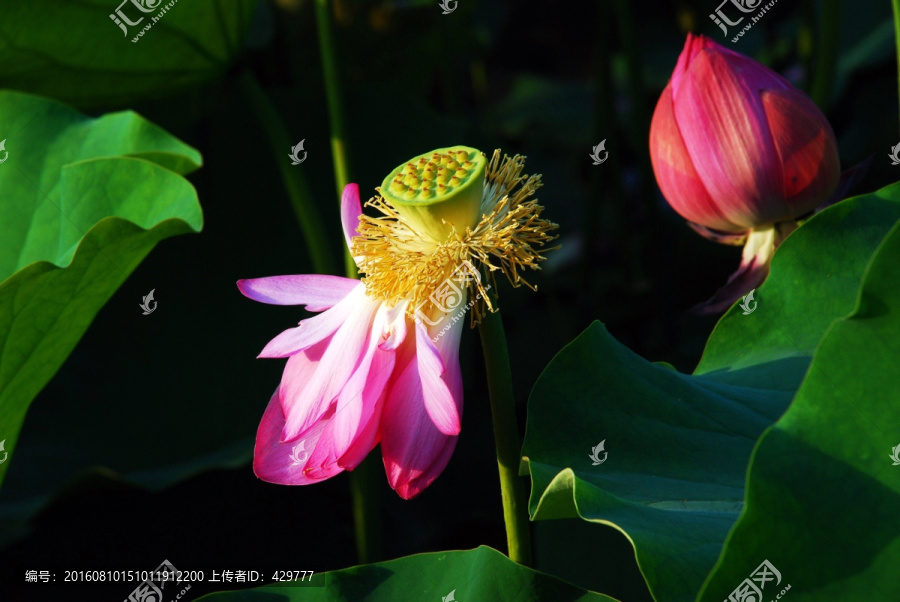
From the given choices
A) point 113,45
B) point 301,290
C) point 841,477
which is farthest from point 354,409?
point 113,45

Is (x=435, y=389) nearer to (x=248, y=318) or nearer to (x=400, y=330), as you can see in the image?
(x=400, y=330)

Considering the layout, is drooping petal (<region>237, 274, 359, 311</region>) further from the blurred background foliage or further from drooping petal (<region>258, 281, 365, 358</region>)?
the blurred background foliage

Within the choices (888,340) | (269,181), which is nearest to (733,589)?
(888,340)

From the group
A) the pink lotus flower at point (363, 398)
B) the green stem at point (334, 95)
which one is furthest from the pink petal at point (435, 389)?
the green stem at point (334, 95)

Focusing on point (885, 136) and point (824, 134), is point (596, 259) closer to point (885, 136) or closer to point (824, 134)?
point (885, 136)

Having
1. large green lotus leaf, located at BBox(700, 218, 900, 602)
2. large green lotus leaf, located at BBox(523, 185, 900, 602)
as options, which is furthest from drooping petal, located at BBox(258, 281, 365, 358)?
large green lotus leaf, located at BBox(700, 218, 900, 602)

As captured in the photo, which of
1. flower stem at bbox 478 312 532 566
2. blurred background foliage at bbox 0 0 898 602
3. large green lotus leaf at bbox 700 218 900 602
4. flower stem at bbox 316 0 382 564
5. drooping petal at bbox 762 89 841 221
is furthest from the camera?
blurred background foliage at bbox 0 0 898 602
